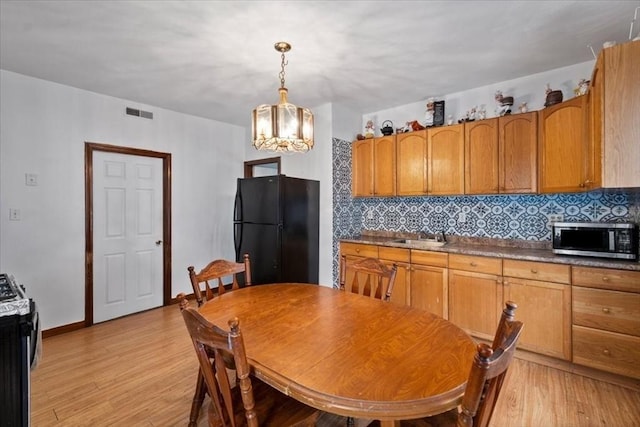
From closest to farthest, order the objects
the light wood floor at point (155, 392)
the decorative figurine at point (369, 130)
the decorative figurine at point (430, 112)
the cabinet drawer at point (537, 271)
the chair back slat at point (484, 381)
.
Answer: the chair back slat at point (484, 381) → the light wood floor at point (155, 392) → the cabinet drawer at point (537, 271) → the decorative figurine at point (430, 112) → the decorative figurine at point (369, 130)

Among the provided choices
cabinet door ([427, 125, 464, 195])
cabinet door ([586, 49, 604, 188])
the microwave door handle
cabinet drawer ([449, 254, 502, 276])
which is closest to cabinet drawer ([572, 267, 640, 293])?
the microwave door handle

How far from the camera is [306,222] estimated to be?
3744 millimetres

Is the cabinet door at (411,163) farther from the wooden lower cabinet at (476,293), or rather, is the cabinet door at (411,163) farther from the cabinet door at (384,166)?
the wooden lower cabinet at (476,293)

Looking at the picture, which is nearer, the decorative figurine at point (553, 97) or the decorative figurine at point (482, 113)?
the decorative figurine at point (553, 97)

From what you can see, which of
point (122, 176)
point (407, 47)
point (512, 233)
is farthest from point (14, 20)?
point (512, 233)

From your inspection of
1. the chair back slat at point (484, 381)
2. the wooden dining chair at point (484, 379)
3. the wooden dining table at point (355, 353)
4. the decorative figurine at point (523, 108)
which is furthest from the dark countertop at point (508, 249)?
the chair back slat at point (484, 381)

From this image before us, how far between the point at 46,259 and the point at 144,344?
134cm

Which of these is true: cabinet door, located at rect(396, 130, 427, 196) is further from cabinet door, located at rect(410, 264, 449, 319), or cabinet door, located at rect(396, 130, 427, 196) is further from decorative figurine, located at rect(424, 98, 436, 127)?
cabinet door, located at rect(410, 264, 449, 319)

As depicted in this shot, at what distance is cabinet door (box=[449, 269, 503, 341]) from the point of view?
2.71m

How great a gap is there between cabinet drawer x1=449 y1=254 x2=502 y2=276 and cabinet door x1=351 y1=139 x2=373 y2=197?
51.4 inches

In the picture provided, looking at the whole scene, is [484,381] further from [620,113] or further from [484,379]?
[620,113]

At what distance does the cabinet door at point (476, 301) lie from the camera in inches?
106

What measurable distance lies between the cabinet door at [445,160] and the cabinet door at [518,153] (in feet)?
1.17

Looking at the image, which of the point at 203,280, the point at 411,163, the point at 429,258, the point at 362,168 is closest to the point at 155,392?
the point at 203,280
